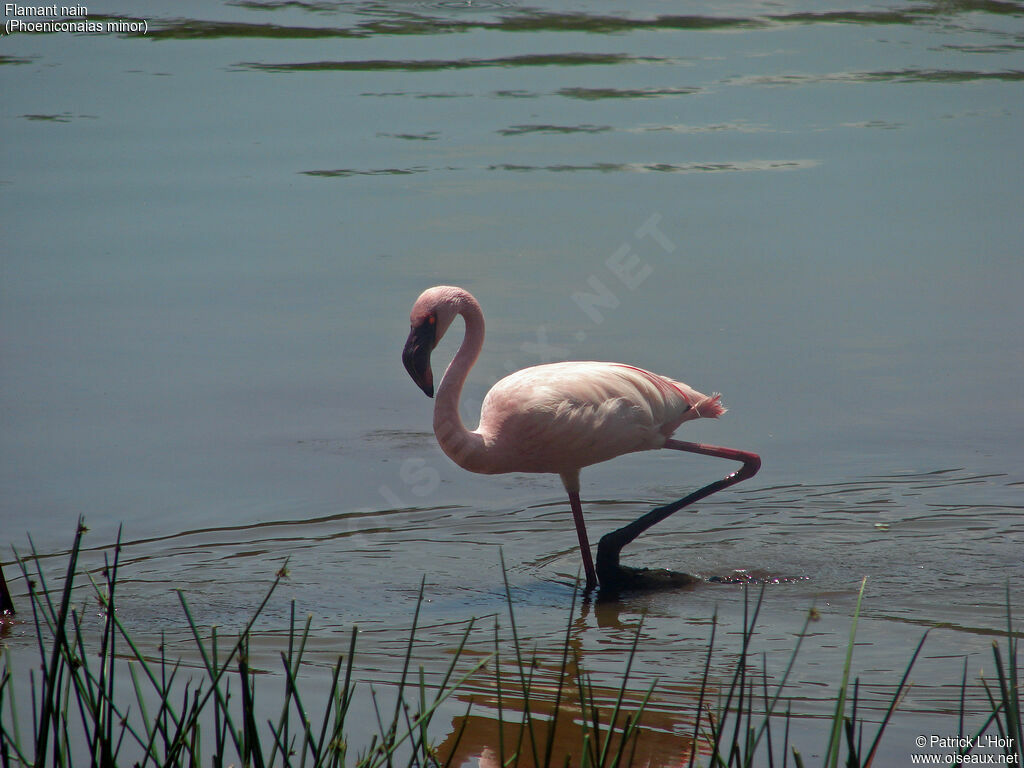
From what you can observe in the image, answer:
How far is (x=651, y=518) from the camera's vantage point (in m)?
5.80

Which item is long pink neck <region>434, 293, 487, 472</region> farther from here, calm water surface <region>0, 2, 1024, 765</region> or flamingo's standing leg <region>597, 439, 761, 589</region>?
flamingo's standing leg <region>597, 439, 761, 589</region>

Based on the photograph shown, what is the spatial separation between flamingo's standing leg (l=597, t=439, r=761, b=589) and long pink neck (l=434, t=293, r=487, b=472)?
2.10ft

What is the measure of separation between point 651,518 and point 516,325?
2.81 meters

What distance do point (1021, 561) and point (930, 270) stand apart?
4.38 m

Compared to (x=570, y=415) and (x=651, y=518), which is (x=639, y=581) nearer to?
(x=651, y=518)

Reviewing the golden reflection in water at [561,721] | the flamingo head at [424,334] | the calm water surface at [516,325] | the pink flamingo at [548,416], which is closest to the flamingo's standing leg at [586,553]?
the pink flamingo at [548,416]

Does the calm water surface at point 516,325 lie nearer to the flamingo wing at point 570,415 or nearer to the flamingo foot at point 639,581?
the flamingo foot at point 639,581

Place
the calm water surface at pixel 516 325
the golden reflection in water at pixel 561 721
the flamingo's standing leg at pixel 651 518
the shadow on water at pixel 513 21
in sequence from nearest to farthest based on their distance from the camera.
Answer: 1. the golden reflection in water at pixel 561 721
2. the calm water surface at pixel 516 325
3. the flamingo's standing leg at pixel 651 518
4. the shadow on water at pixel 513 21

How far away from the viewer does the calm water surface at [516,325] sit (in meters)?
5.30

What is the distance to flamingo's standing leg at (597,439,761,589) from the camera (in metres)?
5.61

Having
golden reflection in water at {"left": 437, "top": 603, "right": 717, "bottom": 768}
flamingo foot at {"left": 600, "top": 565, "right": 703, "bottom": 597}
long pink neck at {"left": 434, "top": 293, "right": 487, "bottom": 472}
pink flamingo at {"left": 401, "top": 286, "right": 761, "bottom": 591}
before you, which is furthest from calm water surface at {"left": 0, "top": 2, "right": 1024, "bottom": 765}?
long pink neck at {"left": 434, "top": 293, "right": 487, "bottom": 472}

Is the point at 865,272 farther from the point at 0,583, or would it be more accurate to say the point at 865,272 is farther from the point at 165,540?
the point at 0,583

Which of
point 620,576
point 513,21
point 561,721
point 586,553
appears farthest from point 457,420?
point 513,21

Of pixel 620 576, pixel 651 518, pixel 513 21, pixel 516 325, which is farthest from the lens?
pixel 513 21
